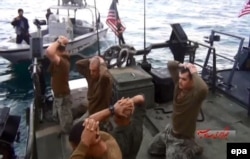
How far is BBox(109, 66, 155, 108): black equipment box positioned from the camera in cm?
623

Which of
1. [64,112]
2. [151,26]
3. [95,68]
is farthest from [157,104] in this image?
[151,26]

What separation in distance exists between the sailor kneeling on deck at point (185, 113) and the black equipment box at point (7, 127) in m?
3.46

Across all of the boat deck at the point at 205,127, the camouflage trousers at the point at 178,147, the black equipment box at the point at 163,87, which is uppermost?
the black equipment box at the point at 163,87

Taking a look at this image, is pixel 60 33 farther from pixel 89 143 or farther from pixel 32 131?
pixel 89 143

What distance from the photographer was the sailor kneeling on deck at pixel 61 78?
5.61m

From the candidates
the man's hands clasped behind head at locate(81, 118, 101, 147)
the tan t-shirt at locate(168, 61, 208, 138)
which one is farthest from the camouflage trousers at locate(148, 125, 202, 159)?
the man's hands clasped behind head at locate(81, 118, 101, 147)

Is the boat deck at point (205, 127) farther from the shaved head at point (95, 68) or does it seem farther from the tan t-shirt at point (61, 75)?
the shaved head at point (95, 68)

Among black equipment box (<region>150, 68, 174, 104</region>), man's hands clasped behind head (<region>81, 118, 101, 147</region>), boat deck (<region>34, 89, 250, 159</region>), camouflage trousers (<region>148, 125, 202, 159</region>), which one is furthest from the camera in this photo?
black equipment box (<region>150, 68, 174, 104</region>)

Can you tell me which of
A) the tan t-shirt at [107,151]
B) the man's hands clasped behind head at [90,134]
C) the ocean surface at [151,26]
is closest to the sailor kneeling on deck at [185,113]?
the tan t-shirt at [107,151]

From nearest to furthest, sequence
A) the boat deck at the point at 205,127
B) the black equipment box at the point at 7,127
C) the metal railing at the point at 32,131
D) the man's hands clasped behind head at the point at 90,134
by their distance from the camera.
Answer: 1. the man's hands clasped behind head at the point at 90,134
2. the metal railing at the point at 32,131
3. the boat deck at the point at 205,127
4. the black equipment box at the point at 7,127

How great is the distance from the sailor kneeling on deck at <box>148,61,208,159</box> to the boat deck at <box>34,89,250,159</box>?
61cm

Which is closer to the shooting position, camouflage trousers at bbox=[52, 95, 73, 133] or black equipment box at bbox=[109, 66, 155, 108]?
camouflage trousers at bbox=[52, 95, 73, 133]

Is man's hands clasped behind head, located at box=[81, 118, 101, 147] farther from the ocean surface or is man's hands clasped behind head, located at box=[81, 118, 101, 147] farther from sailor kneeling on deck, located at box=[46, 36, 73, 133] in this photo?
the ocean surface

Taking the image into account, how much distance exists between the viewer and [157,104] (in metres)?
6.84
